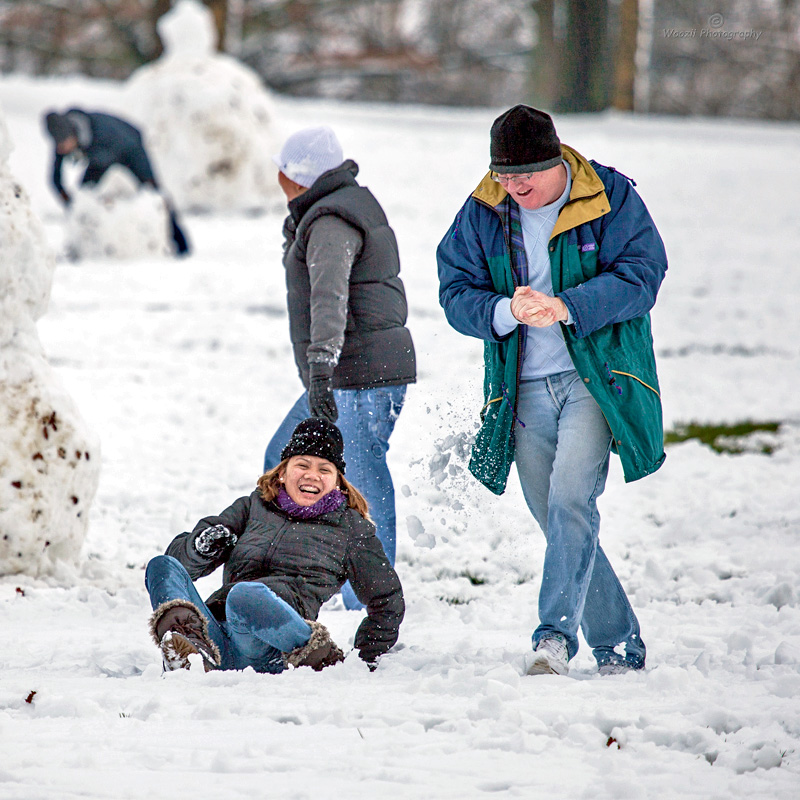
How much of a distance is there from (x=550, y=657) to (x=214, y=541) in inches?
41.5

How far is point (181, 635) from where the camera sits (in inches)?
124

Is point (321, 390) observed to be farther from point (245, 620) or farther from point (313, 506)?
point (245, 620)

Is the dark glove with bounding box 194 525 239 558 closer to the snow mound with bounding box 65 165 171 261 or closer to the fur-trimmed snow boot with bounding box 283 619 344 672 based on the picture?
the fur-trimmed snow boot with bounding box 283 619 344 672

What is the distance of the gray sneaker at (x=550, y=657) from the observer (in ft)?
10.6

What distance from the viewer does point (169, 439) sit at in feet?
21.6

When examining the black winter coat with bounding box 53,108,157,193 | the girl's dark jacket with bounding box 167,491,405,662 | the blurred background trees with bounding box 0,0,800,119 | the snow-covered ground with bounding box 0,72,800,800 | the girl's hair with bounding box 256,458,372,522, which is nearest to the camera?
the snow-covered ground with bounding box 0,72,800,800

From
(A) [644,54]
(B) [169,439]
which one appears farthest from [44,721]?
(A) [644,54]

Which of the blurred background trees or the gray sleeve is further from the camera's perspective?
the blurred background trees

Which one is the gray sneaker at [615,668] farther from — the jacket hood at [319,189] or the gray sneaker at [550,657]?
the jacket hood at [319,189]

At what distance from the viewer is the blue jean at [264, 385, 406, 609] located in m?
4.02

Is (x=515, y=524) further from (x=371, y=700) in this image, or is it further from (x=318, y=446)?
(x=371, y=700)

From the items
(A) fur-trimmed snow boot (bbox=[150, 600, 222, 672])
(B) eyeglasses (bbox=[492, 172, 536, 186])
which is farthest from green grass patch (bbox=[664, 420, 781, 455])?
(A) fur-trimmed snow boot (bbox=[150, 600, 222, 672])

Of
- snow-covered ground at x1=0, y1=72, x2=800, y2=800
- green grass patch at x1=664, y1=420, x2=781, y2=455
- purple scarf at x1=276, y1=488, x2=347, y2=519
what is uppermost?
purple scarf at x1=276, y1=488, x2=347, y2=519

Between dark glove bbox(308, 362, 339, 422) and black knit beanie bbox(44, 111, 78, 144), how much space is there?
25.5 feet
